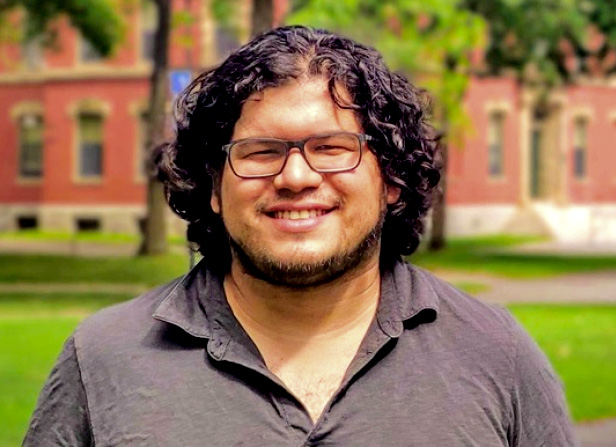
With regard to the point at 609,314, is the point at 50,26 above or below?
above

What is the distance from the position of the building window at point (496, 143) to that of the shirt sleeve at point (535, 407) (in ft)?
118

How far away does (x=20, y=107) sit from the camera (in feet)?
132

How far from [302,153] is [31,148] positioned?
38.8 m

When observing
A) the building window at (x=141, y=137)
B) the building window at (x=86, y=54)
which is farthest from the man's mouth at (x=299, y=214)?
the building window at (x=86, y=54)

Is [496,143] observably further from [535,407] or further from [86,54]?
Result: [535,407]

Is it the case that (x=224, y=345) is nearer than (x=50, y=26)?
Yes

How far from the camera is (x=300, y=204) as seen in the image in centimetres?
262

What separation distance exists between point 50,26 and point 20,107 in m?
13.2

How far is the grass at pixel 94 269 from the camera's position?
21.8m

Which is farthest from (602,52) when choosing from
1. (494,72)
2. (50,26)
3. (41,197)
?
(41,197)

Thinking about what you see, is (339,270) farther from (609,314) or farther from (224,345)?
(609,314)

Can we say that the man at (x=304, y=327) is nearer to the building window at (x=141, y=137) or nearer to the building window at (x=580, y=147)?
the building window at (x=141, y=137)

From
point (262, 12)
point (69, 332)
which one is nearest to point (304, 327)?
point (69, 332)

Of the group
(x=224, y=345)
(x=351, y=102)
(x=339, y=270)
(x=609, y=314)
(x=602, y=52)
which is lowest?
(x=609, y=314)
